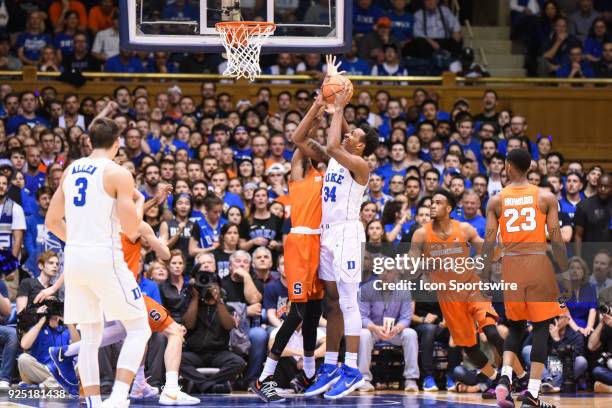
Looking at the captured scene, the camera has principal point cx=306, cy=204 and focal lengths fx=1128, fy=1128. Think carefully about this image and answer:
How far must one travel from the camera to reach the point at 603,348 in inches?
498

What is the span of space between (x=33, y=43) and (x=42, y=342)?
25.2ft

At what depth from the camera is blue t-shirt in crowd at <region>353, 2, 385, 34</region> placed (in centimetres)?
1978

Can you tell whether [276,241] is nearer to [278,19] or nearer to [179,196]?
[179,196]

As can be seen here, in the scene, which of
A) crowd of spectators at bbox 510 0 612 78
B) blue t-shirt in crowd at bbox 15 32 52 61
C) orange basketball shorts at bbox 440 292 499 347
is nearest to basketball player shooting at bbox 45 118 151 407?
orange basketball shorts at bbox 440 292 499 347

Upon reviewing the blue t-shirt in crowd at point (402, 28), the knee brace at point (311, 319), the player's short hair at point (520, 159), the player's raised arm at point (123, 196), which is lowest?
→ the knee brace at point (311, 319)

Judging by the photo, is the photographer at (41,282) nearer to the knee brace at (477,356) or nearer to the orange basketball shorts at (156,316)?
the orange basketball shorts at (156,316)

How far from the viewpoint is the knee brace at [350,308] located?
34.6ft

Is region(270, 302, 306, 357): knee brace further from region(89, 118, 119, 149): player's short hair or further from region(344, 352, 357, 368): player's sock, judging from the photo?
region(89, 118, 119, 149): player's short hair

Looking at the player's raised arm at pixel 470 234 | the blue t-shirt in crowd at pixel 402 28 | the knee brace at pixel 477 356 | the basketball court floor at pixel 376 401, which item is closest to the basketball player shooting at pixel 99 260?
the basketball court floor at pixel 376 401

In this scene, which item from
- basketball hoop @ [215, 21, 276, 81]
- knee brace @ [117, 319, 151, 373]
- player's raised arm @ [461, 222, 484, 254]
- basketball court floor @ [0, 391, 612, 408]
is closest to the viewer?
knee brace @ [117, 319, 151, 373]

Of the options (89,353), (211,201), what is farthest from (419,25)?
(89,353)

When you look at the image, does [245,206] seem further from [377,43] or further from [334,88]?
[377,43]

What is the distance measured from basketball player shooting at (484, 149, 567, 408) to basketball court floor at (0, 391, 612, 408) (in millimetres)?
898

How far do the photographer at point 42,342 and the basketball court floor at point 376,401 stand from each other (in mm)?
940
